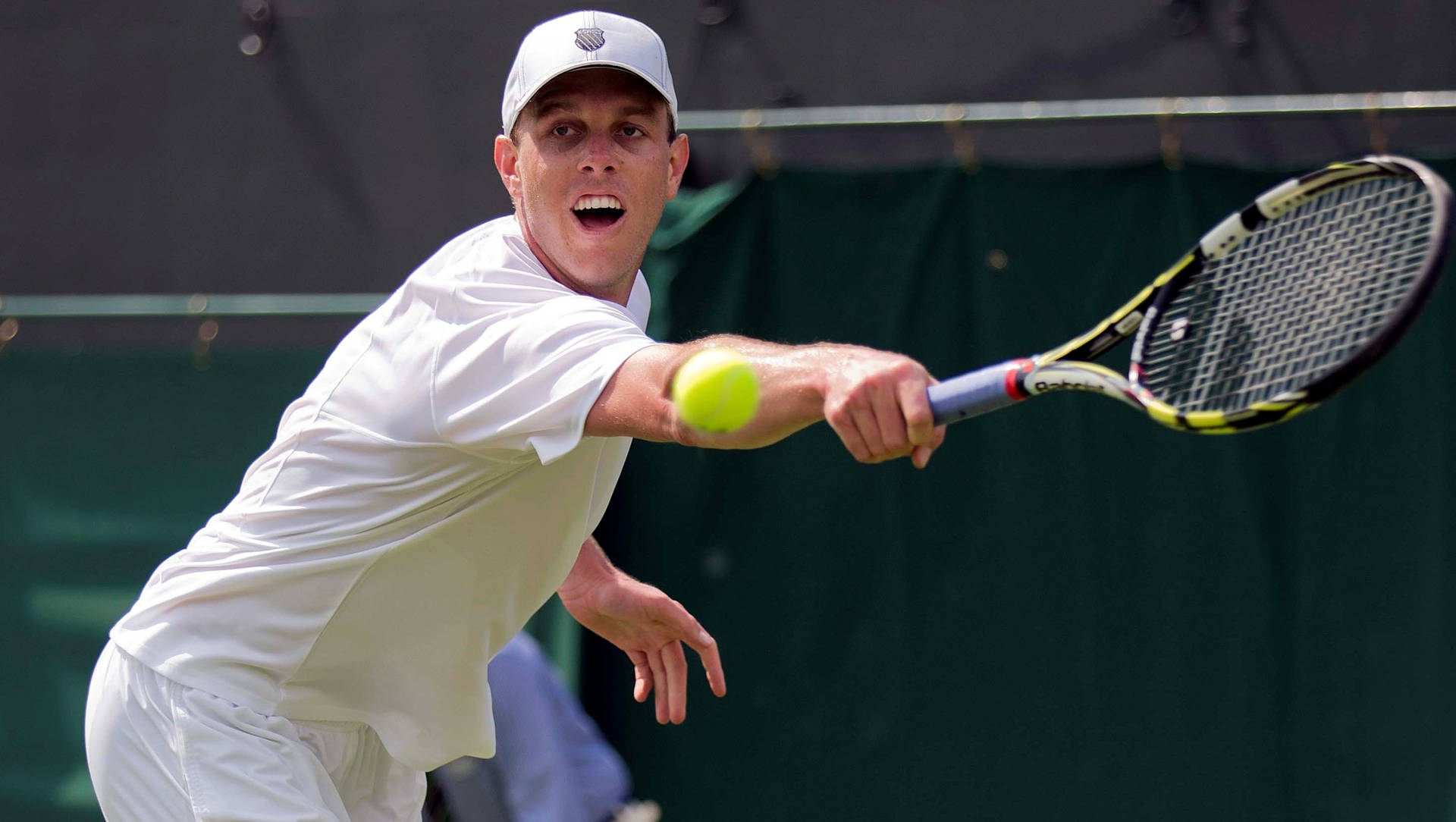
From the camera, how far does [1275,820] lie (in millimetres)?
5082

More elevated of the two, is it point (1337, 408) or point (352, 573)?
point (1337, 408)

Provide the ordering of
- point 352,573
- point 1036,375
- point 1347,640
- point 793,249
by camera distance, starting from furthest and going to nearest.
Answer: point 793,249, point 1347,640, point 352,573, point 1036,375

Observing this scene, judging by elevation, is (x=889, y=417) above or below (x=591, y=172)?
below

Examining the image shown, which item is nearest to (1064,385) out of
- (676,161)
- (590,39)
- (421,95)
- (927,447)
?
(927,447)

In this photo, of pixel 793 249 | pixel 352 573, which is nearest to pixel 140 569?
pixel 793 249

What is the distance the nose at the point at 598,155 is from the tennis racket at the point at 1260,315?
0.79 metres

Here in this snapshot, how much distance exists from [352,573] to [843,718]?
2874mm

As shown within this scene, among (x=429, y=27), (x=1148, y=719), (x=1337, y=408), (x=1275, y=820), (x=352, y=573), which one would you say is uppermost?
(x=429, y=27)

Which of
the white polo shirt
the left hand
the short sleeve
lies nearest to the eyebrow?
the white polo shirt

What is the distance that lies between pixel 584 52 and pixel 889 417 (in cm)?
107

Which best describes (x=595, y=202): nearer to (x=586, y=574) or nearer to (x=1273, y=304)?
(x=586, y=574)

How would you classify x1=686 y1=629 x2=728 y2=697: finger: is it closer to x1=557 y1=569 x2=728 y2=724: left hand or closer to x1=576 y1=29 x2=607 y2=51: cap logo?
x1=557 y1=569 x2=728 y2=724: left hand

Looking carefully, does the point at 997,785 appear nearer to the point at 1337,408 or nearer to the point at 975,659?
the point at 975,659

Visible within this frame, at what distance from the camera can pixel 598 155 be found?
114 inches
